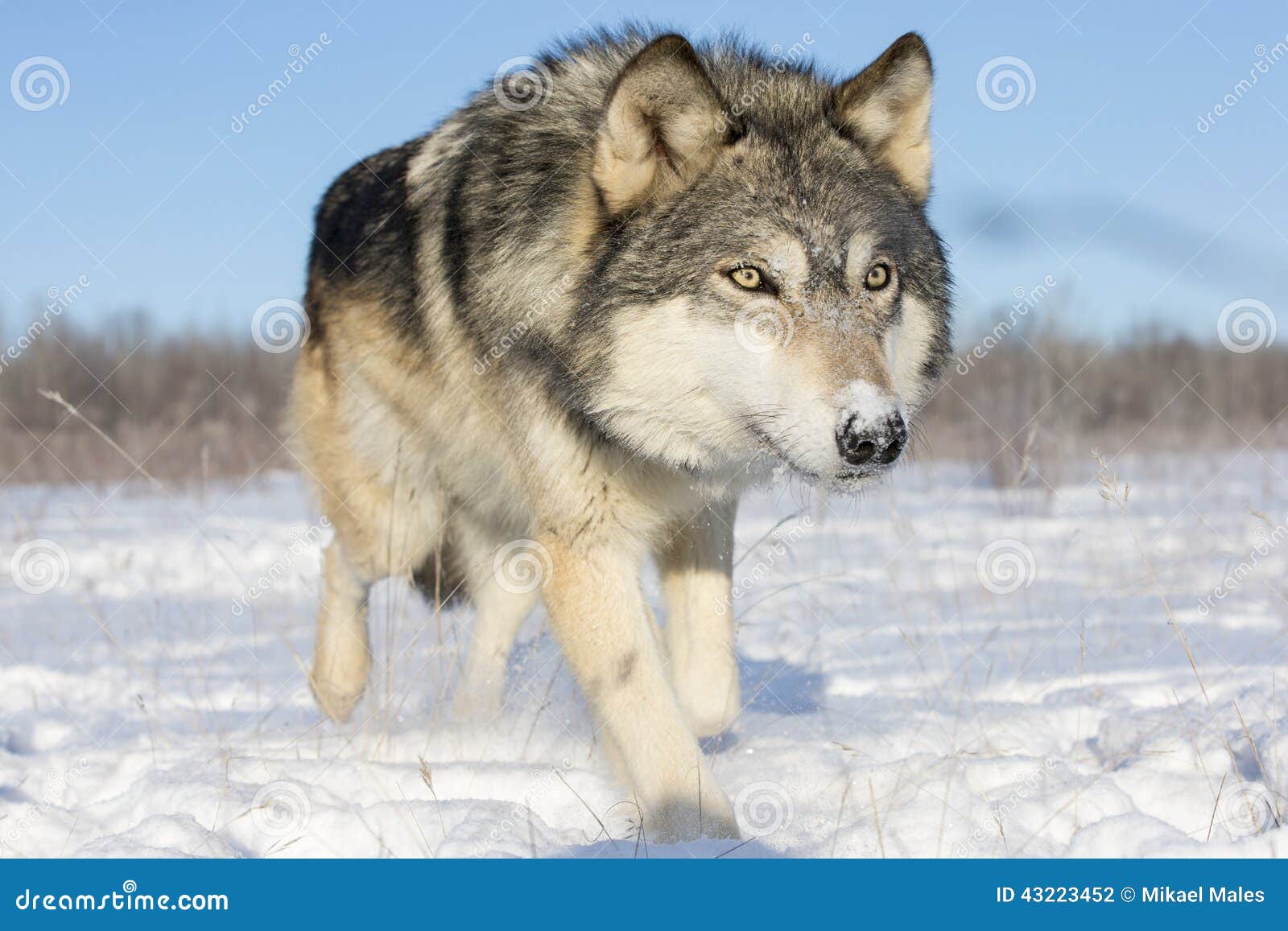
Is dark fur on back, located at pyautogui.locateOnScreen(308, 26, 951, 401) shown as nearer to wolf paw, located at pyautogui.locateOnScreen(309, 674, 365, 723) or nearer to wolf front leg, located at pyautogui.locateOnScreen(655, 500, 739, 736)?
wolf front leg, located at pyautogui.locateOnScreen(655, 500, 739, 736)

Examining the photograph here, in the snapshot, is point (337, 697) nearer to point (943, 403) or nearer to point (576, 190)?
point (576, 190)

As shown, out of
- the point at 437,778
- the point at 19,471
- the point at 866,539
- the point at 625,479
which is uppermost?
the point at 19,471

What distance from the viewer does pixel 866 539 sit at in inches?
342

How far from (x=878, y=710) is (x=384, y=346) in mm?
2262

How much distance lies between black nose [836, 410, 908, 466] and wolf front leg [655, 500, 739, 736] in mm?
1088

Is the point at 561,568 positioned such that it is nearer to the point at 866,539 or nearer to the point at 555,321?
the point at 555,321

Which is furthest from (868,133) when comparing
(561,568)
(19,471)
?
(19,471)

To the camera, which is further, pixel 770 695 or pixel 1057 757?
pixel 770 695

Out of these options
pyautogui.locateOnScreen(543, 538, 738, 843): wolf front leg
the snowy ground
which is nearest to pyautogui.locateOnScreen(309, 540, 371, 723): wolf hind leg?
the snowy ground

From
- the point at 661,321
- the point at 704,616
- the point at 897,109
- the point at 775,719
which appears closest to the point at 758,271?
the point at 661,321

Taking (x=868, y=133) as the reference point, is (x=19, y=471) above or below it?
above

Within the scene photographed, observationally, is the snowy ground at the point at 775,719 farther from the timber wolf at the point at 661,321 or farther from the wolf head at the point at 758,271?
the wolf head at the point at 758,271

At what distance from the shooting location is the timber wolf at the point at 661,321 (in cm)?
271

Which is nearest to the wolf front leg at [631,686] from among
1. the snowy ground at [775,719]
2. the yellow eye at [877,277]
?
the snowy ground at [775,719]
